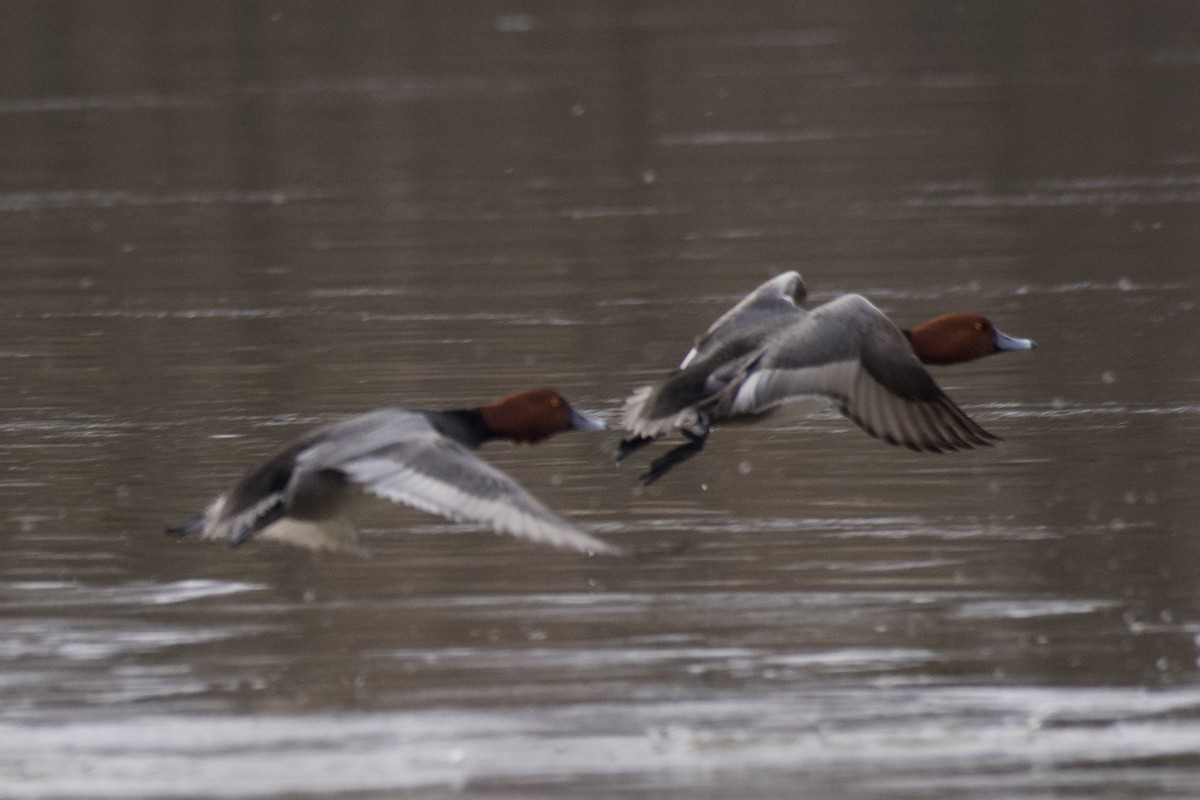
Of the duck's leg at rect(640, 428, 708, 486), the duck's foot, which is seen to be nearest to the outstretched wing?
the duck's leg at rect(640, 428, 708, 486)

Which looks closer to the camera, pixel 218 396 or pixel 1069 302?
pixel 218 396

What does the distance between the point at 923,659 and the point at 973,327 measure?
8.52 feet

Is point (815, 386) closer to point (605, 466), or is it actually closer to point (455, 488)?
point (605, 466)

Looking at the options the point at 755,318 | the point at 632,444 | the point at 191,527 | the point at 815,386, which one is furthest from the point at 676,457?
the point at 191,527

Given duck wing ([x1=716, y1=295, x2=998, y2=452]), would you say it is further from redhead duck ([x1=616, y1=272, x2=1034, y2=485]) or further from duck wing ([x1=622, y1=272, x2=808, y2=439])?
duck wing ([x1=622, y1=272, x2=808, y2=439])

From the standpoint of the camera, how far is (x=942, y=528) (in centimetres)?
848

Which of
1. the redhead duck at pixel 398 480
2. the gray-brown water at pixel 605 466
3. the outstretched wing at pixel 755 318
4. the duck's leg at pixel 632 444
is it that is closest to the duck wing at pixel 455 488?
the redhead duck at pixel 398 480

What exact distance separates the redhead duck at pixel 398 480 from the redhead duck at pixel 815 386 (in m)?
0.54

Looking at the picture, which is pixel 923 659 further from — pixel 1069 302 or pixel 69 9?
pixel 69 9

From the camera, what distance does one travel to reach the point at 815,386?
28.3ft

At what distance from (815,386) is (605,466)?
137 centimetres

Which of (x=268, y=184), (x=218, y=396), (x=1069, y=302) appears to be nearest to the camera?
(x=218, y=396)

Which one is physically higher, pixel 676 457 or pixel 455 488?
pixel 455 488

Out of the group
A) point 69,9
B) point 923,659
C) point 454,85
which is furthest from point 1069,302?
point 69,9
